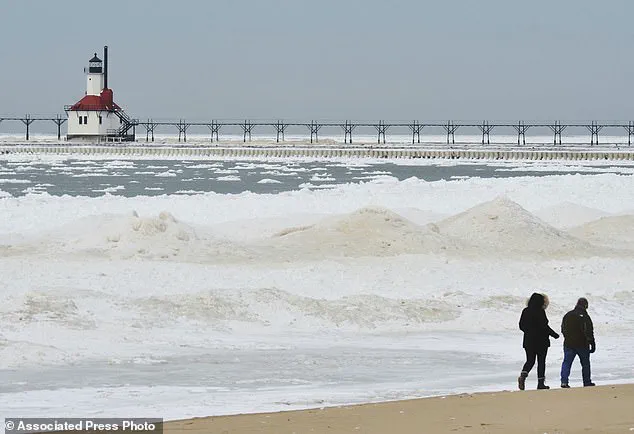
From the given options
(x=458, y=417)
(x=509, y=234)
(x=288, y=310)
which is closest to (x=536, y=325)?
(x=458, y=417)

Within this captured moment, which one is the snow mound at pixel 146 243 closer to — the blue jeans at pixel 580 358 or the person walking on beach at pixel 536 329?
the person walking on beach at pixel 536 329

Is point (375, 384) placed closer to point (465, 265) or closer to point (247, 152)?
point (465, 265)

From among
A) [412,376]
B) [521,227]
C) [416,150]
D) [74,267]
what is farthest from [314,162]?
[412,376]

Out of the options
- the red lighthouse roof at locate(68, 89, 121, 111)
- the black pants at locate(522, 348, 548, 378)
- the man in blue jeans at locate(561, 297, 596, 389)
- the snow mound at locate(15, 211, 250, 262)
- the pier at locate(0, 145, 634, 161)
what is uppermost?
the red lighthouse roof at locate(68, 89, 121, 111)

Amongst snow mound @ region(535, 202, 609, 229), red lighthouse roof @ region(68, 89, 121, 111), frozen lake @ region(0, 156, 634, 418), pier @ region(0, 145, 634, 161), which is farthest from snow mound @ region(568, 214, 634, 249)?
red lighthouse roof @ region(68, 89, 121, 111)

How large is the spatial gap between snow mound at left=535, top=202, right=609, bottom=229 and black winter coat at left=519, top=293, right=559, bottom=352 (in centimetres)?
1879

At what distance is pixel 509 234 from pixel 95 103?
239ft

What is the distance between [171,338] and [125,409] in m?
4.34

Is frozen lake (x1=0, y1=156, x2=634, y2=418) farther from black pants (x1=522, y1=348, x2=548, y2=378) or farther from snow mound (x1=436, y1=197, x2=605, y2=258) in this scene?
black pants (x1=522, y1=348, x2=548, y2=378)

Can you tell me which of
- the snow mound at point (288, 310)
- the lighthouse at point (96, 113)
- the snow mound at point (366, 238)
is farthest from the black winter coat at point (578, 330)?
the lighthouse at point (96, 113)

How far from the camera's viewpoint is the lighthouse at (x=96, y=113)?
9306 cm

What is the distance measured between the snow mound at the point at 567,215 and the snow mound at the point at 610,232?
1498mm

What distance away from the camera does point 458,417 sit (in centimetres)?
878

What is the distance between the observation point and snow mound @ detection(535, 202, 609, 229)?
30.2 m
